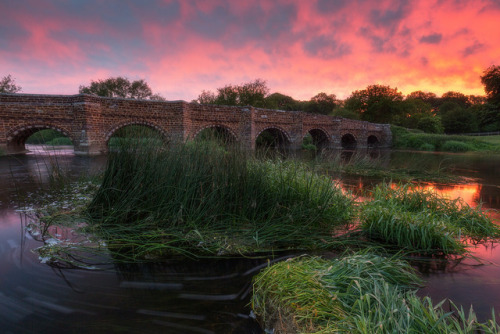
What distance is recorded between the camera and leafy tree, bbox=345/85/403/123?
44.6m

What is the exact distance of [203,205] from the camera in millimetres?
3656

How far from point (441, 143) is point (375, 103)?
61.3 ft

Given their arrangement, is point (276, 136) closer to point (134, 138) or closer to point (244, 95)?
point (244, 95)

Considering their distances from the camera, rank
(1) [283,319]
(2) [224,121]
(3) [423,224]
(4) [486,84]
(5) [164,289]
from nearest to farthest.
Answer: (1) [283,319] < (5) [164,289] < (3) [423,224] < (2) [224,121] < (4) [486,84]

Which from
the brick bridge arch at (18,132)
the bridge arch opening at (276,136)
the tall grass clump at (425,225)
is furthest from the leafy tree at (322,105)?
the tall grass clump at (425,225)

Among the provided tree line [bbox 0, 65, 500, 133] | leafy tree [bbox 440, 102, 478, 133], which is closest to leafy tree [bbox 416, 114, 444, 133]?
tree line [bbox 0, 65, 500, 133]

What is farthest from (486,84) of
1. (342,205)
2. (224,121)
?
(342,205)

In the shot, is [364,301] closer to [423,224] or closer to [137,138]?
[423,224]

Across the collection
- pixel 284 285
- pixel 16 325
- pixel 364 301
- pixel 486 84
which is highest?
pixel 486 84

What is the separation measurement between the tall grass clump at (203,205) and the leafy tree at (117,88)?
1566 inches

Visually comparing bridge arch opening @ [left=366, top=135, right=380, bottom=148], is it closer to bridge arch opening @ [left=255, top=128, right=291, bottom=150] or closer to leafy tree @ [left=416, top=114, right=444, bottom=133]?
leafy tree @ [left=416, top=114, right=444, bottom=133]

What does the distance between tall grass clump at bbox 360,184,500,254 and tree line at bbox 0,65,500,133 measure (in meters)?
29.3

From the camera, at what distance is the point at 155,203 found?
12.2 ft

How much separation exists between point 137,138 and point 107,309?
2.76m
